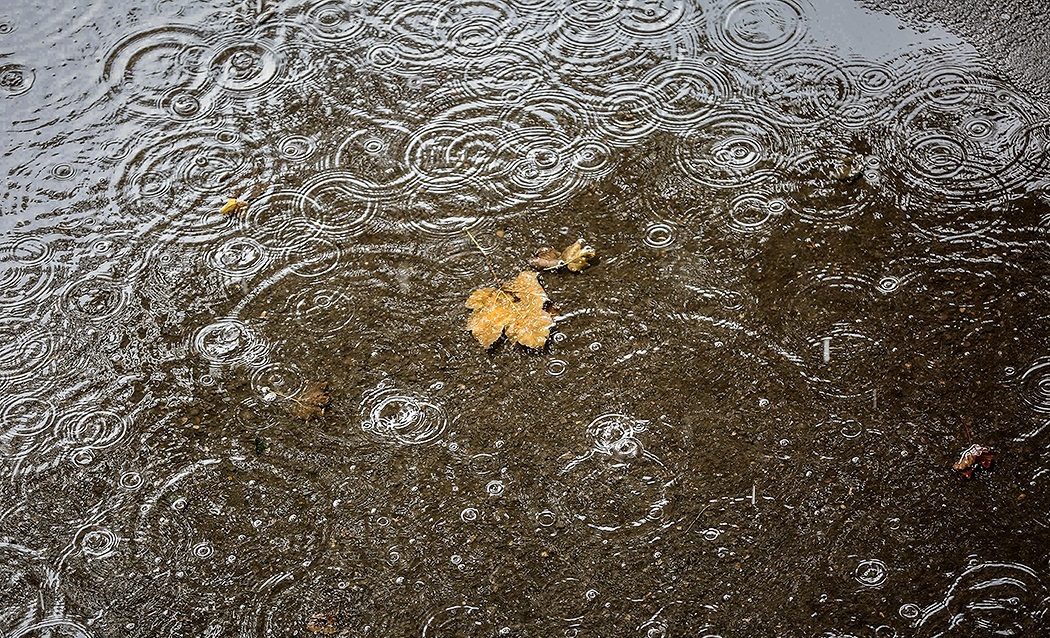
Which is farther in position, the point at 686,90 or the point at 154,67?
the point at 154,67

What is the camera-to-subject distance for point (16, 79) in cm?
345

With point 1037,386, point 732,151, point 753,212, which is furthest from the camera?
point 732,151

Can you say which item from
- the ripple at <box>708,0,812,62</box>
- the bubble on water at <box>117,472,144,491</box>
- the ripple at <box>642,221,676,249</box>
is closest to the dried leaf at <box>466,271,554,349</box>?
the ripple at <box>642,221,676,249</box>

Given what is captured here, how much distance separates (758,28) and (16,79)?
2761 mm

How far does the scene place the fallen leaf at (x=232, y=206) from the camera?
299cm

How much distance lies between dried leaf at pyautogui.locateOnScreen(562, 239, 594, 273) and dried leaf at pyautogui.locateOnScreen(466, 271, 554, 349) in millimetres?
111

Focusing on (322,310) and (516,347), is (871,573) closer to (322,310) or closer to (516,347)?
(516,347)

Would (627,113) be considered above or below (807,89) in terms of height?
below

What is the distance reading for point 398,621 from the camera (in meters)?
2.23

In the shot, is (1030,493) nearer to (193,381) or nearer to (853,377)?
(853,377)

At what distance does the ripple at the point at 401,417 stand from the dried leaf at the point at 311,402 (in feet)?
0.36

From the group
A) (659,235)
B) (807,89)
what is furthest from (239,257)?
(807,89)

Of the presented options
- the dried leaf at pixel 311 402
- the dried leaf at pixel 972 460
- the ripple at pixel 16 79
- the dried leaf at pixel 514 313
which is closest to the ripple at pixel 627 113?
the dried leaf at pixel 514 313

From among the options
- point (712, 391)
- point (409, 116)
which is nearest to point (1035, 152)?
point (712, 391)
